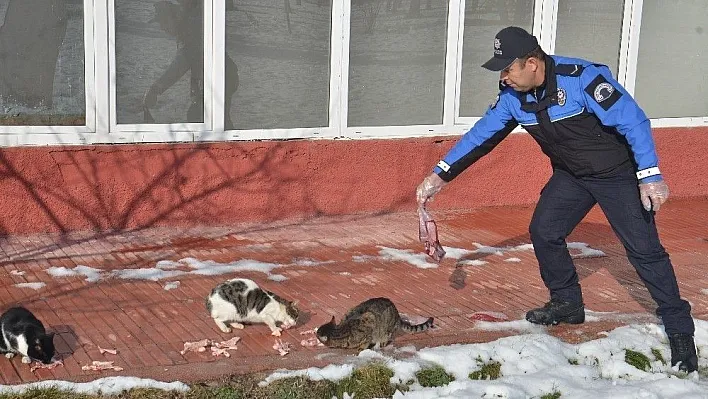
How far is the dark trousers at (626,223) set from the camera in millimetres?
6004

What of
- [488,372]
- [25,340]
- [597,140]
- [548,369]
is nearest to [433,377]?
[488,372]

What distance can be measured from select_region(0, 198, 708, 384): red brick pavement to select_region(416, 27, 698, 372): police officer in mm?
815

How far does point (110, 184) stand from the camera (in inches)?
346

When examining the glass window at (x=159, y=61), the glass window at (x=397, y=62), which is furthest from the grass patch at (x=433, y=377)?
the glass window at (x=397, y=62)

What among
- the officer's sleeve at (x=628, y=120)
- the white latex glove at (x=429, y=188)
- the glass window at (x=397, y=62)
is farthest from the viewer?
the glass window at (x=397, y=62)

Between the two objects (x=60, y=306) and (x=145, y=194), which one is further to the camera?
(x=145, y=194)

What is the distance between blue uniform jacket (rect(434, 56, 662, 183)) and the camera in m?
5.78

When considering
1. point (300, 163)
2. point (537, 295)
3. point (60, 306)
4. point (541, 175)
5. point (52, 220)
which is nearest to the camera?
point (60, 306)

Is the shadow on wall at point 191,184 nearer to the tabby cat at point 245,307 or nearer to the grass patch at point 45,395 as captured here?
the tabby cat at point 245,307

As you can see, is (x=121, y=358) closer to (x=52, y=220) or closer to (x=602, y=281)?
(x=52, y=220)

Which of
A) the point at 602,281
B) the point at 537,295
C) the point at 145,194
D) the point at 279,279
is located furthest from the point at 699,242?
the point at 145,194

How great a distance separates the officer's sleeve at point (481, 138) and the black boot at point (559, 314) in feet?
3.76

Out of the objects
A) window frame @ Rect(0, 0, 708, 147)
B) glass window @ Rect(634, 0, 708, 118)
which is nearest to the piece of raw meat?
window frame @ Rect(0, 0, 708, 147)

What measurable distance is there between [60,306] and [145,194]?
2.26 metres
